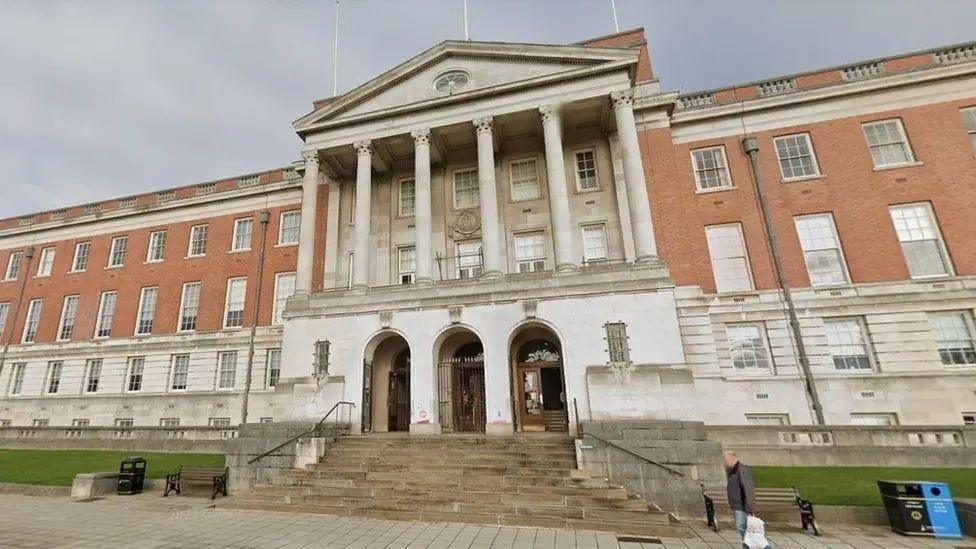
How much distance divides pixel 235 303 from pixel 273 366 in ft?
16.4

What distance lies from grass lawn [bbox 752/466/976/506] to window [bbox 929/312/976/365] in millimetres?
7290

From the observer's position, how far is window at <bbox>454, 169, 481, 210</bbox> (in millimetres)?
22516

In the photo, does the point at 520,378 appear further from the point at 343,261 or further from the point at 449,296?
the point at 343,261

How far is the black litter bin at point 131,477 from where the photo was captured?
1419 centimetres

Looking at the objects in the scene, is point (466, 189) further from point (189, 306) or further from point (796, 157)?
point (189, 306)

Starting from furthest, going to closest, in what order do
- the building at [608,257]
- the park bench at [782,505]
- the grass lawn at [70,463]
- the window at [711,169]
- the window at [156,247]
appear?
the window at [156,247] < the window at [711,169] < the building at [608,257] < the grass lawn at [70,463] < the park bench at [782,505]

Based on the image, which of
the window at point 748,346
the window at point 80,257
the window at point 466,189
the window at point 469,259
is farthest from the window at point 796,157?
the window at point 80,257

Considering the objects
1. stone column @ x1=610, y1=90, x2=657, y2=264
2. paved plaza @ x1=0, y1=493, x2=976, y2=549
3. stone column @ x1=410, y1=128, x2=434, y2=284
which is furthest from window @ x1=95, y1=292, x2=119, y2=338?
stone column @ x1=610, y1=90, x2=657, y2=264

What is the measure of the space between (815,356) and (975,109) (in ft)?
42.2

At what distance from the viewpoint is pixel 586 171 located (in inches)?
856

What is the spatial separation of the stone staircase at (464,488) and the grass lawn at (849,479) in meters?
3.76

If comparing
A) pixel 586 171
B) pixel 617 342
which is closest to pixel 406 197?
pixel 586 171

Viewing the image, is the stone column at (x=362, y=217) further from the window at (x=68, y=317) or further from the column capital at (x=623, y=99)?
the window at (x=68, y=317)

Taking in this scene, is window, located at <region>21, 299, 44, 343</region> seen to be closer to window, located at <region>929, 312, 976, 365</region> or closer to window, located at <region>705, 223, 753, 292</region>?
window, located at <region>705, 223, 753, 292</region>
